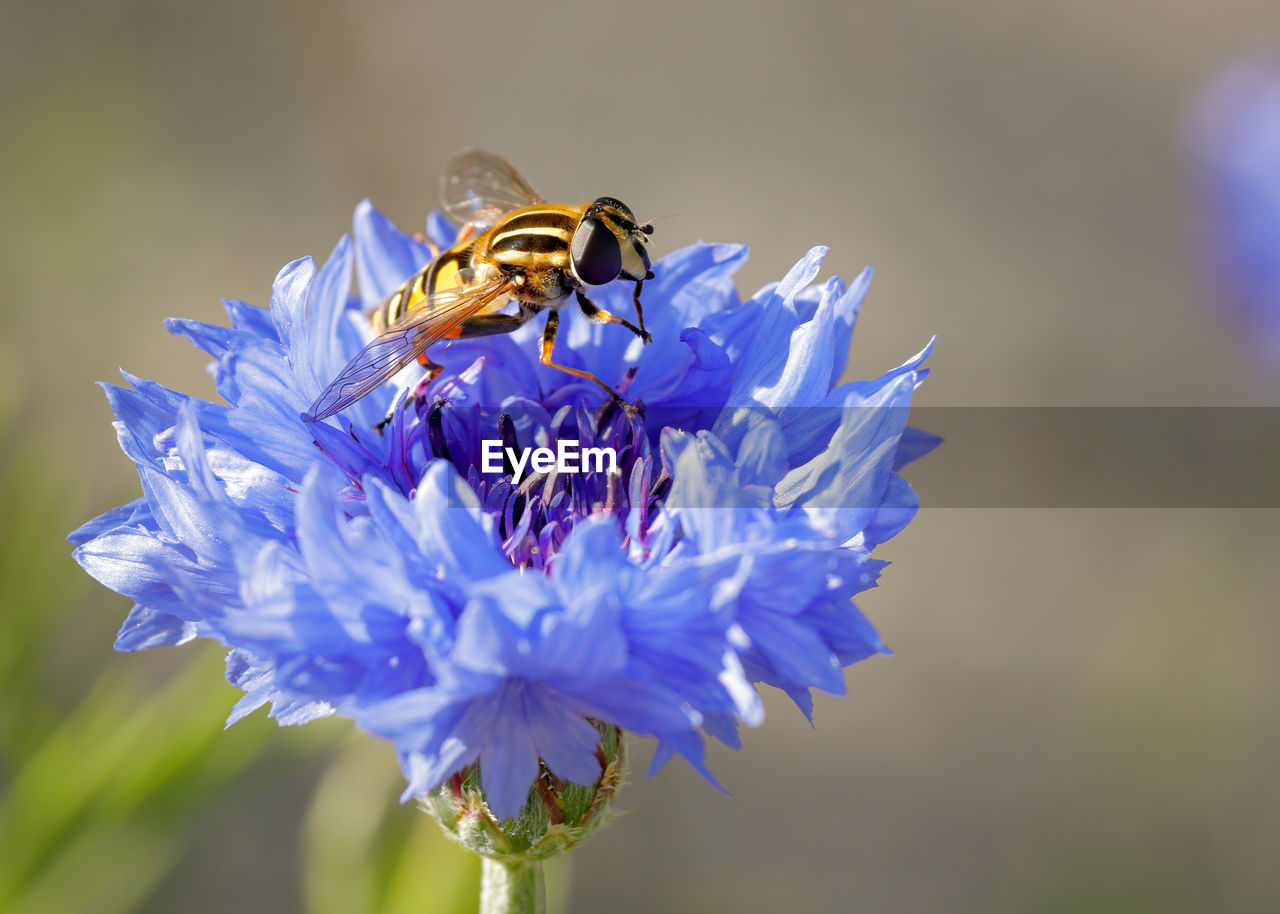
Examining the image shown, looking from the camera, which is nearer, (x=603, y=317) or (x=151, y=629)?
(x=151, y=629)

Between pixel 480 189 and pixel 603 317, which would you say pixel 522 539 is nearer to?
pixel 603 317

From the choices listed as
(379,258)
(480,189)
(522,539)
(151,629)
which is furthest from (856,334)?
(151,629)

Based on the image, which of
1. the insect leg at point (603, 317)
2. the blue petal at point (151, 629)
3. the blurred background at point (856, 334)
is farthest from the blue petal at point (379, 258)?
the blurred background at point (856, 334)

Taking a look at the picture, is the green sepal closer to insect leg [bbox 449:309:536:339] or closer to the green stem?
the green stem

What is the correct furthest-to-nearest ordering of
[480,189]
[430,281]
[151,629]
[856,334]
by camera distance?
[856,334], [480,189], [430,281], [151,629]

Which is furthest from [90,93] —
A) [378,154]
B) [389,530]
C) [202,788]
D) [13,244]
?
[389,530]

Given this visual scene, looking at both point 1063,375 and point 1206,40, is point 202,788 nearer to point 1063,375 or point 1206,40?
point 1063,375

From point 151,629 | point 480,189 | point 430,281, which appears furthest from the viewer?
point 480,189
